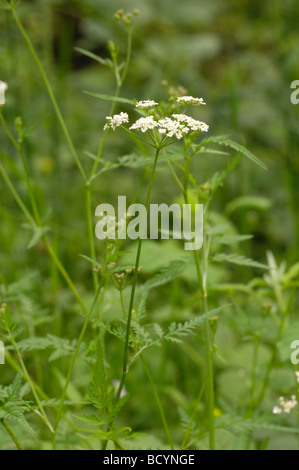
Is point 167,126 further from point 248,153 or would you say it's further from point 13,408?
point 13,408

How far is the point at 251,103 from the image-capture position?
8.53 ft

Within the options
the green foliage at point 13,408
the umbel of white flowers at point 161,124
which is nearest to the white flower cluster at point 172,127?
the umbel of white flowers at point 161,124

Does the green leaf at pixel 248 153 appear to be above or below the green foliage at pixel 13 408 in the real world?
above

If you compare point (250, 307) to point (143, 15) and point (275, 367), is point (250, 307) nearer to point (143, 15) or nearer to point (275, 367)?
point (275, 367)

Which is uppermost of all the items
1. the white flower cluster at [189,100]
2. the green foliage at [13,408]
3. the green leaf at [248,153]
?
the white flower cluster at [189,100]

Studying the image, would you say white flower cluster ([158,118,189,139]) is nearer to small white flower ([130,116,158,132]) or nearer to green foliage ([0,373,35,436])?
small white flower ([130,116,158,132])

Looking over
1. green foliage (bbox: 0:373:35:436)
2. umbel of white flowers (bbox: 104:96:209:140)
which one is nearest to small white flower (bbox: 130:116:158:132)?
umbel of white flowers (bbox: 104:96:209:140)

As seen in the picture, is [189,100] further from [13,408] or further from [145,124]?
[13,408]

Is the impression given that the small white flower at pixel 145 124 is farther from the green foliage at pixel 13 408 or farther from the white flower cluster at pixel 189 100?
the green foliage at pixel 13 408

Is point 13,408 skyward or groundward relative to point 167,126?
groundward

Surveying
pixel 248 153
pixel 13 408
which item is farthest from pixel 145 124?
pixel 13 408

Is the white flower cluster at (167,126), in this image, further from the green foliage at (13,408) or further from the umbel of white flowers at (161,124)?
the green foliage at (13,408)

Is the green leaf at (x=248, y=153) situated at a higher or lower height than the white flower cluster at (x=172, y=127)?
lower

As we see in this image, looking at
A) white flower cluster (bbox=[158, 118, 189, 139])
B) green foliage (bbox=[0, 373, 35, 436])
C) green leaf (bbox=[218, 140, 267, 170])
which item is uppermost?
white flower cluster (bbox=[158, 118, 189, 139])
